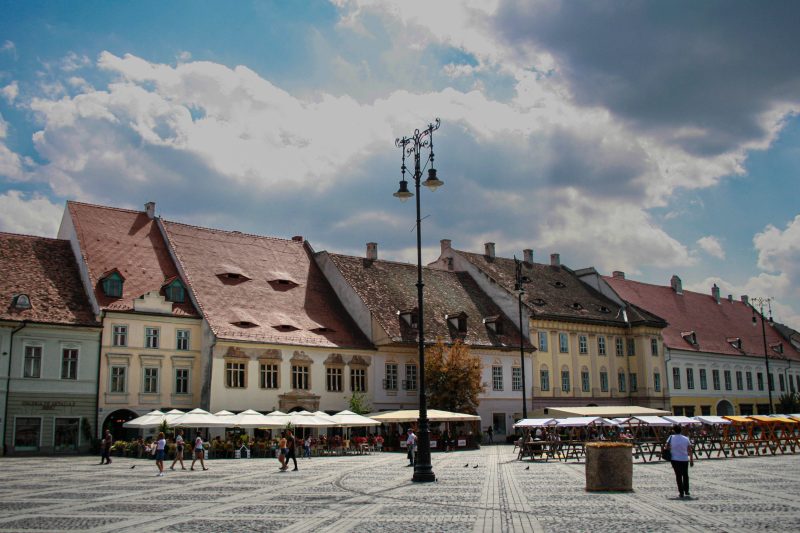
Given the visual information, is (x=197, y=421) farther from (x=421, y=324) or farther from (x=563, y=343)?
(x=563, y=343)

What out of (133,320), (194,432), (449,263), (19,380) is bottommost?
(194,432)

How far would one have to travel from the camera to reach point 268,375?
46469 mm

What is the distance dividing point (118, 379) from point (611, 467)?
30.0 meters

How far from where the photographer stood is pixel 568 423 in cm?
3753

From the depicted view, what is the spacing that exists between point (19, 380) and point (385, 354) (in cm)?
2122

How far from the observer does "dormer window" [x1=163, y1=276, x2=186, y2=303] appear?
45.6 m

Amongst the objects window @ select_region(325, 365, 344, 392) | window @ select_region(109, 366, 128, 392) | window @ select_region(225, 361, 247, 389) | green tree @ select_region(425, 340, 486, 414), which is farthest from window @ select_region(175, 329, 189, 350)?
green tree @ select_region(425, 340, 486, 414)

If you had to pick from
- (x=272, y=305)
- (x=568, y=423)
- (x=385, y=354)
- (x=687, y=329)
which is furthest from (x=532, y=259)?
(x=568, y=423)

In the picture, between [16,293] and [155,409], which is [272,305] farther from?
[16,293]

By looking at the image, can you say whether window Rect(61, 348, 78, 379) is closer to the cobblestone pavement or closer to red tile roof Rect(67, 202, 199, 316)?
red tile roof Rect(67, 202, 199, 316)

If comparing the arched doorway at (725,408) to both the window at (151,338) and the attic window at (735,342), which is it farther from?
the window at (151,338)

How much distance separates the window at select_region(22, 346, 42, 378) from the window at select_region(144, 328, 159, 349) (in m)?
5.25

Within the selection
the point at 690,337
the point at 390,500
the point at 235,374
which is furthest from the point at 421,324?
the point at 690,337

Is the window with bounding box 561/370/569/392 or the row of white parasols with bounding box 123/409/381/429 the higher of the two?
the window with bounding box 561/370/569/392
